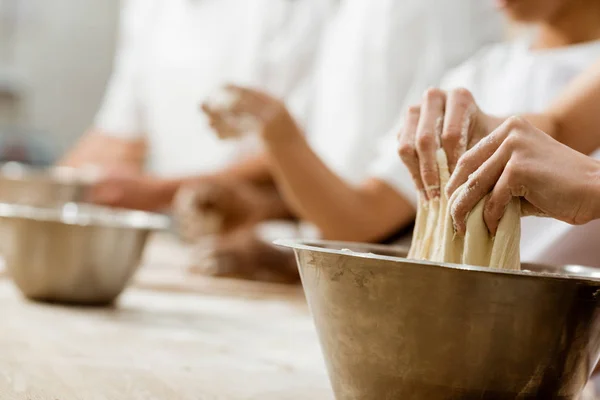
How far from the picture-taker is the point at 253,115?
4.98 ft

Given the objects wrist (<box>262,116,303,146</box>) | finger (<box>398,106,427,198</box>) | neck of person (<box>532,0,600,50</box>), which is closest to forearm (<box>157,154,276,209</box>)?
wrist (<box>262,116,303,146</box>)

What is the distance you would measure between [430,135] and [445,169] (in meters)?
0.03

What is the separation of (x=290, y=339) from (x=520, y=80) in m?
0.62

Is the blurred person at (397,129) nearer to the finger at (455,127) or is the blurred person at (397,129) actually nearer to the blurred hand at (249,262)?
the blurred hand at (249,262)

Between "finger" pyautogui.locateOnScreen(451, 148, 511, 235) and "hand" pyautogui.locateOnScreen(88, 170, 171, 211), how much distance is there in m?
1.44

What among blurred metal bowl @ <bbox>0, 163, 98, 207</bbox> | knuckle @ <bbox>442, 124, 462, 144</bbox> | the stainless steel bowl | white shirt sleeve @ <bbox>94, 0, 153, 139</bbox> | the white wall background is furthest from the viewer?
the white wall background

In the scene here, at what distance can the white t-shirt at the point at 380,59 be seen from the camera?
185cm

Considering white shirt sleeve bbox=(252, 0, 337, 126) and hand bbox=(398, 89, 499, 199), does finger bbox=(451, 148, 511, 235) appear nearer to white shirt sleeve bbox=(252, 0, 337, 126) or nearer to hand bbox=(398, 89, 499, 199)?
hand bbox=(398, 89, 499, 199)

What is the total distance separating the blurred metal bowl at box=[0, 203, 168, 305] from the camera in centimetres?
109

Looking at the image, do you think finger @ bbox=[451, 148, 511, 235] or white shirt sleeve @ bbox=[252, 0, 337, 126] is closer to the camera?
finger @ bbox=[451, 148, 511, 235]

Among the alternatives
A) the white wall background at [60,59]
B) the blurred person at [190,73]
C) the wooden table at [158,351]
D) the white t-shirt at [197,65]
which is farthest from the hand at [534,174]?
the white wall background at [60,59]

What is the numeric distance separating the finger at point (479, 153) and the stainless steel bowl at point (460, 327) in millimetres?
90

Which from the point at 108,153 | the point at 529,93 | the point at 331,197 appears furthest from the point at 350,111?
the point at 108,153

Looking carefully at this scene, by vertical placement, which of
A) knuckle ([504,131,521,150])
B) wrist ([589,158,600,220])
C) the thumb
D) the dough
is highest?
knuckle ([504,131,521,150])
